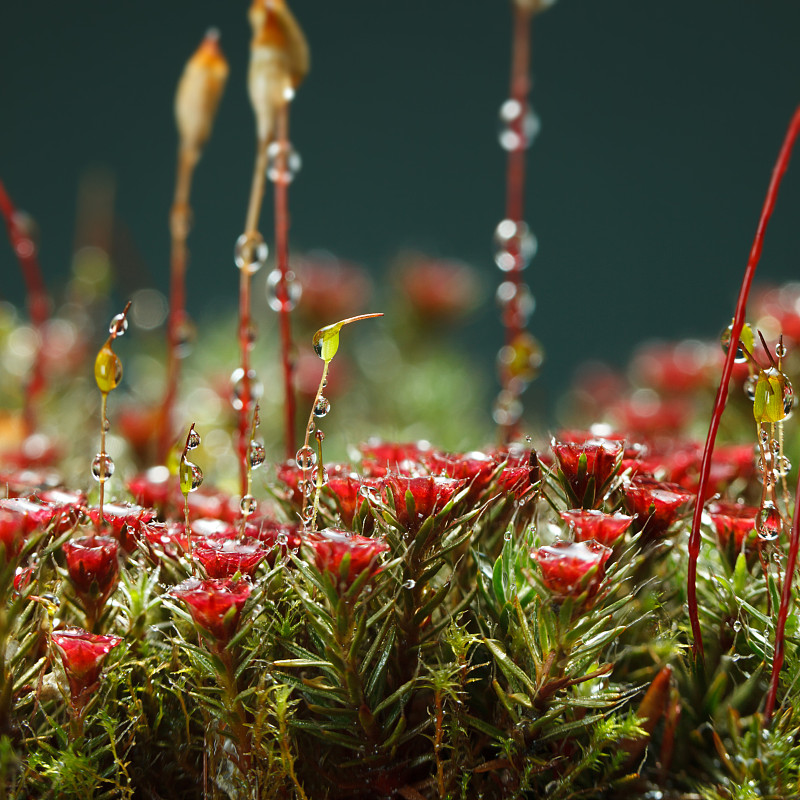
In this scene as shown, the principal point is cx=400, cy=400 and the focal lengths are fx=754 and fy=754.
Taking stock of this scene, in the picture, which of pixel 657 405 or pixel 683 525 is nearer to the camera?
pixel 683 525

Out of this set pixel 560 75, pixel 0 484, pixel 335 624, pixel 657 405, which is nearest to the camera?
pixel 335 624

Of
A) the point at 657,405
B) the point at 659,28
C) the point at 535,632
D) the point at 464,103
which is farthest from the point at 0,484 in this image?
the point at 659,28

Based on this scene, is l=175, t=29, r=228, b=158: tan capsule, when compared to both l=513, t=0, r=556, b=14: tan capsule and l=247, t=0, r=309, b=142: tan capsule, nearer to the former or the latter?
l=247, t=0, r=309, b=142: tan capsule

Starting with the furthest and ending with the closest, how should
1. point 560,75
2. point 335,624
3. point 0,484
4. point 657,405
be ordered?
1. point 560,75
2. point 657,405
3. point 0,484
4. point 335,624

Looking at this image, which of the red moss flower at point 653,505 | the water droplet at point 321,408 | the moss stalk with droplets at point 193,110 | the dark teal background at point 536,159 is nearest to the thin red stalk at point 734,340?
the red moss flower at point 653,505

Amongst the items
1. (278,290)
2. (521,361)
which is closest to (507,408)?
(521,361)

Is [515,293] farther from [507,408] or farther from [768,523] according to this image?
[768,523]

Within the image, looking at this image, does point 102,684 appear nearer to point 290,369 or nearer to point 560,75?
point 290,369

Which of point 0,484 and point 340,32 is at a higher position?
point 340,32
